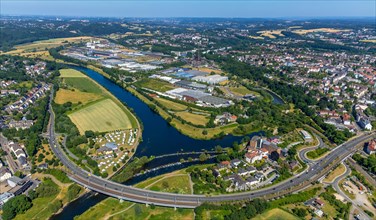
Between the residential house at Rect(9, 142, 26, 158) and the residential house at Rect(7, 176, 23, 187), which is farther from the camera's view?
the residential house at Rect(9, 142, 26, 158)

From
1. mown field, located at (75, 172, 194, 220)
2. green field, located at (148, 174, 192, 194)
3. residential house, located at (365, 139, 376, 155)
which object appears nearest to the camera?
mown field, located at (75, 172, 194, 220)

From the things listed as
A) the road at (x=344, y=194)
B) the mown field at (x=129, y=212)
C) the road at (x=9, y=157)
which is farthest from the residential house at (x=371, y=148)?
the road at (x=9, y=157)

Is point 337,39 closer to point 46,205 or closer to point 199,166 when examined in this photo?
point 199,166

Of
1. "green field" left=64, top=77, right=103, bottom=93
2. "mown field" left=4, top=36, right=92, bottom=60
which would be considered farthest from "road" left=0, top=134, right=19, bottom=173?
"mown field" left=4, top=36, right=92, bottom=60

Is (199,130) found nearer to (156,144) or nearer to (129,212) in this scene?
(156,144)

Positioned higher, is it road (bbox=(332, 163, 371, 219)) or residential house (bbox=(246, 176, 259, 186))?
residential house (bbox=(246, 176, 259, 186))

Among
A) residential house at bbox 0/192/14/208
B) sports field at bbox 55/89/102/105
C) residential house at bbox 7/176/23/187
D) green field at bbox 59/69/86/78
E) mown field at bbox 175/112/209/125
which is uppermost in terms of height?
green field at bbox 59/69/86/78

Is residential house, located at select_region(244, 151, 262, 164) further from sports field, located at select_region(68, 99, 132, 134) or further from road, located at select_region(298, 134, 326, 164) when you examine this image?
sports field, located at select_region(68, 99, 132, 134)
